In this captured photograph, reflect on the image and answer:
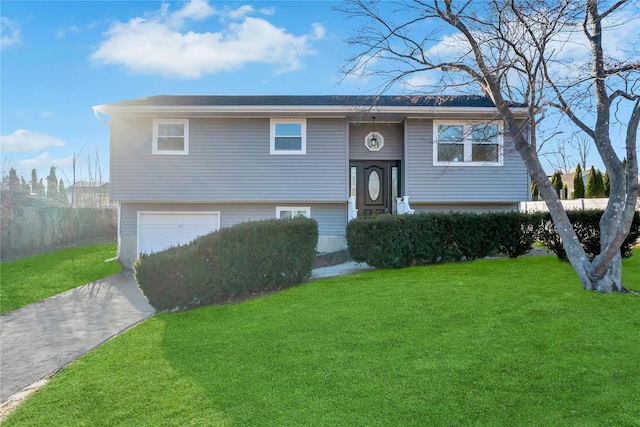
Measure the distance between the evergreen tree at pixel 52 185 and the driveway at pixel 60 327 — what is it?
1262 centimetres

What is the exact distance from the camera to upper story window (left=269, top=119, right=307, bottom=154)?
12.1m

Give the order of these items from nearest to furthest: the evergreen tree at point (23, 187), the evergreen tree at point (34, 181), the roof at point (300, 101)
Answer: the roof at point (300, 101)
the evergreen tree at point (23, 187)
the evergreen tree at point (34, 181)

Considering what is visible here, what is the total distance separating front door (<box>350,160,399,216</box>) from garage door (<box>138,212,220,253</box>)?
4493 millimetres

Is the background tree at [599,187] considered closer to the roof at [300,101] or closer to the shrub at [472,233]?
the roof at [300,101]

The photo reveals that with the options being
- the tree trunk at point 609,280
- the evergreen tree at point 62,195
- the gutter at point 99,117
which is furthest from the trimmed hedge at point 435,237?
the evergreen tree at point 62,195

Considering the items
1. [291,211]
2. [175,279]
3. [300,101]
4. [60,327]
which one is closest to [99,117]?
[300,101]

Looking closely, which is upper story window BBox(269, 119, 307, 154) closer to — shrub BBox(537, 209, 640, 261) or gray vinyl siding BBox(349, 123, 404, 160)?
gray vinyl siding BBox(349, 123, 404, 160)

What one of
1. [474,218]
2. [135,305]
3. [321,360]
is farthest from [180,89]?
[321,360]

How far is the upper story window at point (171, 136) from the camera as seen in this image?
12078mm

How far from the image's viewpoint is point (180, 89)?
1461cm

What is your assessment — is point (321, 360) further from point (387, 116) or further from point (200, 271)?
point (387, 116)

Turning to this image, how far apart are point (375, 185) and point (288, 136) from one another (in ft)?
10.5

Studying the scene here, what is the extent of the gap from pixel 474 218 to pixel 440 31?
4204mm

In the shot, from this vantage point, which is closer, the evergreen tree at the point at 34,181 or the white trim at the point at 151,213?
the white trim at the point at 151,213
